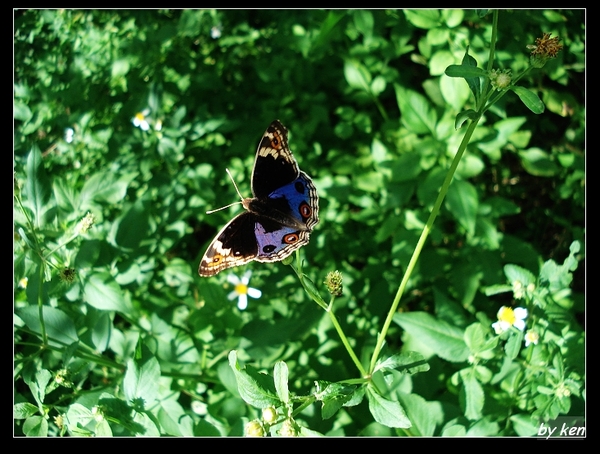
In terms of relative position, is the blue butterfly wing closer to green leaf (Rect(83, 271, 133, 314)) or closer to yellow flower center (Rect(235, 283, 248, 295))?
yellow flower center (Rect(235, 283, 248, 295))

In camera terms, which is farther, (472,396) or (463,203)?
(463,203)

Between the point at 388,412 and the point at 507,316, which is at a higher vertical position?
the point at 507,316

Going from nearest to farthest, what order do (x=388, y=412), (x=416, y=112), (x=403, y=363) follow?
(x=388, y=412) < (x=403, y=363) < (x=416, y=112)

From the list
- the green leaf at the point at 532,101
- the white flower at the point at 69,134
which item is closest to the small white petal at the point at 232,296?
the white flower at the point at 69,134

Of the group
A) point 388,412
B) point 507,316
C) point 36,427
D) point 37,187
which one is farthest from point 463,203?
point 36,427

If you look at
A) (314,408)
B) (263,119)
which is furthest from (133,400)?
(263,119)

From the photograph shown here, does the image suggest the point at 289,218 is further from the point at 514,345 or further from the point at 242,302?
the point at 514,345

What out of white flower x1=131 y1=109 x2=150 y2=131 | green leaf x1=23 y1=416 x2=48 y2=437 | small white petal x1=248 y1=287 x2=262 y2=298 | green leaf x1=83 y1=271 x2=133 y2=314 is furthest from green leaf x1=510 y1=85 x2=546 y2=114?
white flower x1=131 y1=109 x2=150 y2=131

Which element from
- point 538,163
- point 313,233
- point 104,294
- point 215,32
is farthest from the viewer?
point 215,32
